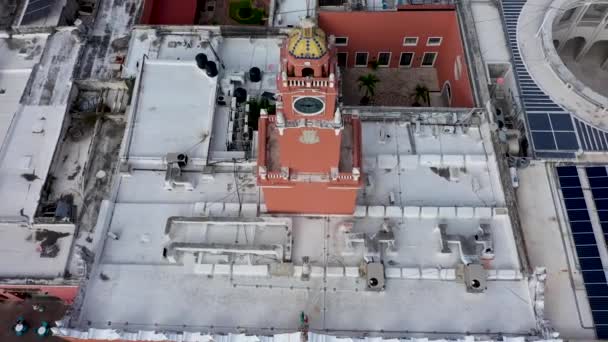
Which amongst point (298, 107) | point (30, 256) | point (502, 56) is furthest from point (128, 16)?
point (502, 56)

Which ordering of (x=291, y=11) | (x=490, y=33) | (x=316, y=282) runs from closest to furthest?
(x=316, y=282) < (x=490, y=33) < (x=291, y=11)

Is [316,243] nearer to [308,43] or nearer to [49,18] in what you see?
[308,43]

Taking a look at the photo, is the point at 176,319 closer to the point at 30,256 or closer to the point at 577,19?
the point at 30,256

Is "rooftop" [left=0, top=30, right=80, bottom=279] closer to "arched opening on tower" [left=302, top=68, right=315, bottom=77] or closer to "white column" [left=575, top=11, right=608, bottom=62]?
"arched opening on tower" [left=302, top=68, right=315, bottom=77]

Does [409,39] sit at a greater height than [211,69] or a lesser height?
greater

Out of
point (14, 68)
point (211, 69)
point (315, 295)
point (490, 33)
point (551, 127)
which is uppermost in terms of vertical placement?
point (490, 33)

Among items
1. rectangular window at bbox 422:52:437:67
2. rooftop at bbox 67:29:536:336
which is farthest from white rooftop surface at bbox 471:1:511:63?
rooftop at bbox 67:29:536:336

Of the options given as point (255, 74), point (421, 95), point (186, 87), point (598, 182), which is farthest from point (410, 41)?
point (186, 87)
